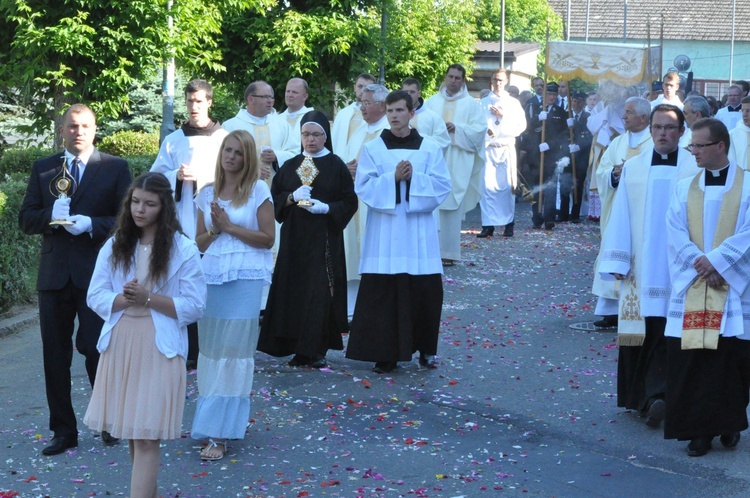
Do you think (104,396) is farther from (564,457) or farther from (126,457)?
(564,457)

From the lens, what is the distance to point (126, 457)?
273 inches

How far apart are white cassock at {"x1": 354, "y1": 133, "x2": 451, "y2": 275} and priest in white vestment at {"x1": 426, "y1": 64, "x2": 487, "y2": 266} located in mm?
6027

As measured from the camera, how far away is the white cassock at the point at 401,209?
9.41 meters

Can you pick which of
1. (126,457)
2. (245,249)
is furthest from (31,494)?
(245,249)

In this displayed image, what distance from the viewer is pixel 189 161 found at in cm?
934

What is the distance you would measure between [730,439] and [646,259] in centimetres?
119

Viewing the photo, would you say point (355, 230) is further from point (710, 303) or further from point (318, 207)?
point (710, 303)

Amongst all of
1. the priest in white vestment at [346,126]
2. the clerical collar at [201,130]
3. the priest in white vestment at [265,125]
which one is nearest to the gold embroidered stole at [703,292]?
the clerical collar at [201,130]

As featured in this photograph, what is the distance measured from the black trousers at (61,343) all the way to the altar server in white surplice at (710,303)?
10.6 ft

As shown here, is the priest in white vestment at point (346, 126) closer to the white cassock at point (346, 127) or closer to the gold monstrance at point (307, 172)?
the white cassock at point (346, 127)

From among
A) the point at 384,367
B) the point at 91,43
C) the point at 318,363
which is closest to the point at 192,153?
the point at 318,363

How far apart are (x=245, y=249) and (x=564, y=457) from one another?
2104 millimetres

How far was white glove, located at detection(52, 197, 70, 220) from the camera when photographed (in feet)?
22.3

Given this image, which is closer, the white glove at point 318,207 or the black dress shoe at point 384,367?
the white glove at point 318,207
